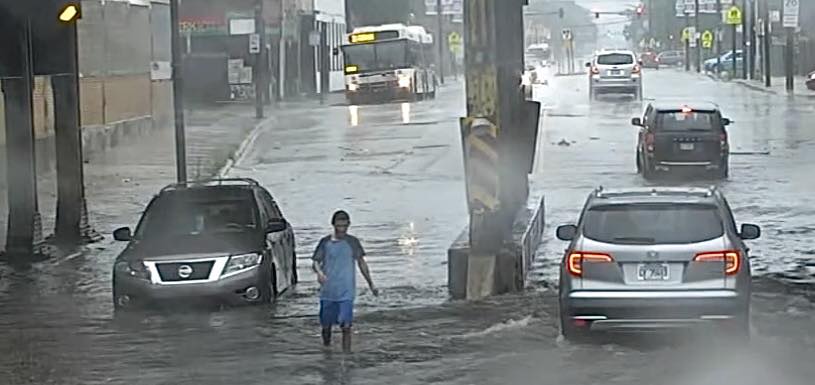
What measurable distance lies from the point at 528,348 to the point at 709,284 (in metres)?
1.89

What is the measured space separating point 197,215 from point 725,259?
7217mm

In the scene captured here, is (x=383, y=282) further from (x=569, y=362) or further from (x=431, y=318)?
(x=569, y=362)

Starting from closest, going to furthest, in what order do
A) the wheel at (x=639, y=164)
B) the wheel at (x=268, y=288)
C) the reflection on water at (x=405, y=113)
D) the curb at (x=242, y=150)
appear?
the wheel at (x=268, y=288)
the wheel at (x=639, y=164)
the curb at (x=242, y=150)
the reflection on water at (x=405, y=113)

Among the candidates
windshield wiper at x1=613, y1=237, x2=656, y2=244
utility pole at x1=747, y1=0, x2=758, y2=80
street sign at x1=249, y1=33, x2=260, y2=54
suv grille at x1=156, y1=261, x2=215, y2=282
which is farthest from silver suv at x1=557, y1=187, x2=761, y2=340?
utility pole at x1=747, y1=0, x2=758, y2=80

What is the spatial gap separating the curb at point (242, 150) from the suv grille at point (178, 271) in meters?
18.1

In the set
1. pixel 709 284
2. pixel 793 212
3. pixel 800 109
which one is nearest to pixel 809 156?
pixel 793 212

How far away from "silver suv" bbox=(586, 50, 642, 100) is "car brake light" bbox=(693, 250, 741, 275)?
49112mm

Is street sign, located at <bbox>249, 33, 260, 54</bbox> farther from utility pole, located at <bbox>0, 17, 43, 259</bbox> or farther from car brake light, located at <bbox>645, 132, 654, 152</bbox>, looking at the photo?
utility pole, located at <bbox>0, 17, 43, 259</bbox>

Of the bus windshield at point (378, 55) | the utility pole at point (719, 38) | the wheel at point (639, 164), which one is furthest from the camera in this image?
the utility pole at point (719, 38)

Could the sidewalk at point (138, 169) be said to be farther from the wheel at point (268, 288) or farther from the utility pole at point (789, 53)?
the utility pole at point (789, 53)

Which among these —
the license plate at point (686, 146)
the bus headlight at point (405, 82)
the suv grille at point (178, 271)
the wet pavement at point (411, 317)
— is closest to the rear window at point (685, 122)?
the license plate at point (686, 146)

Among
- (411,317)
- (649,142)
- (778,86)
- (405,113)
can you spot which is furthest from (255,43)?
(411,317)

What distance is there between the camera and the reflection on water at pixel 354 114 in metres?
52.8

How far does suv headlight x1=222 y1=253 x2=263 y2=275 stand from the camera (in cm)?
1772
